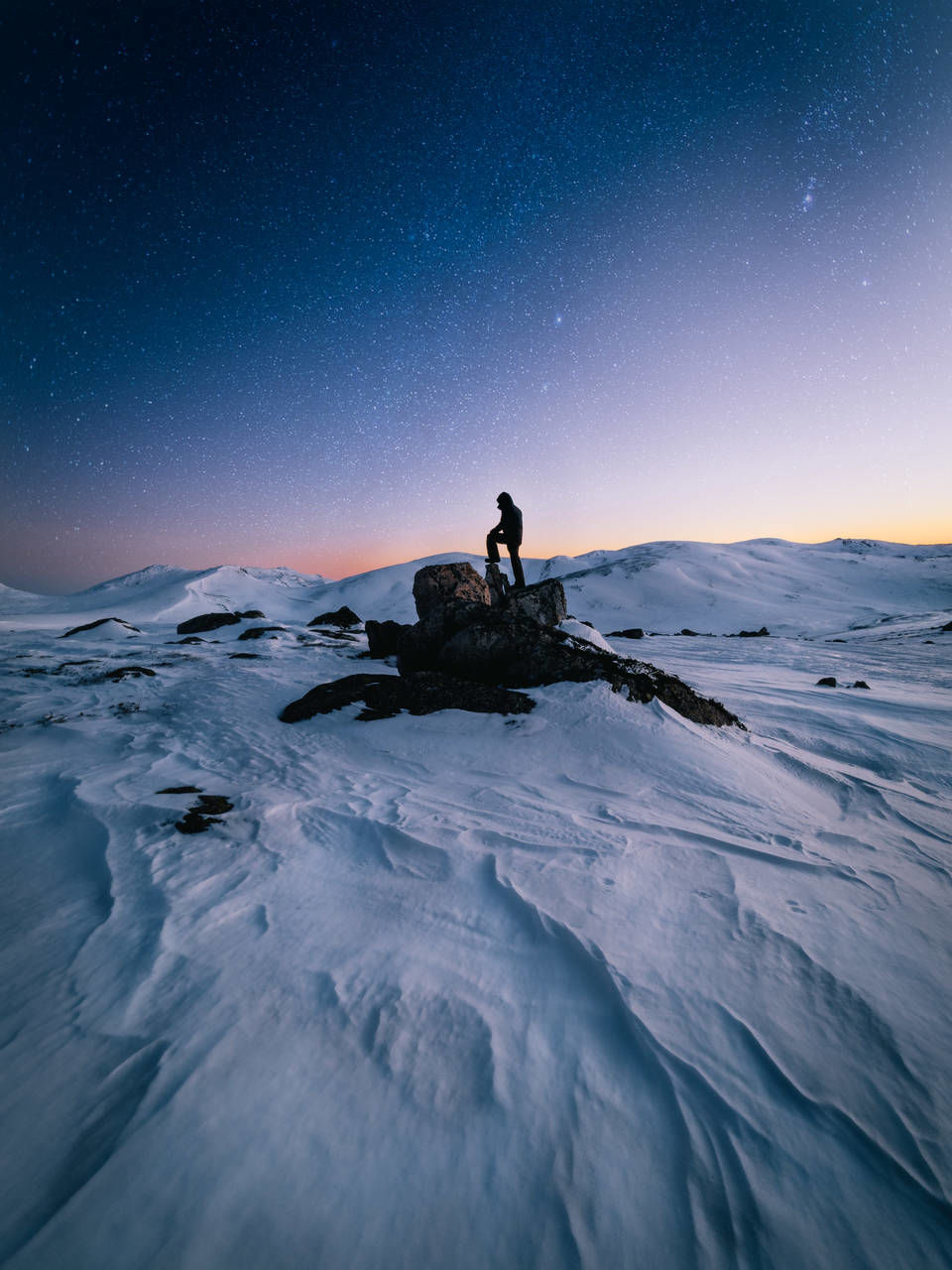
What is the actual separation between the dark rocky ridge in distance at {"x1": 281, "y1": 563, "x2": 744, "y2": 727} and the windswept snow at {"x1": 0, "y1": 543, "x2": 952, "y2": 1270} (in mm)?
Answer: 658

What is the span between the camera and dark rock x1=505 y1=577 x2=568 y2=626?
292 inches

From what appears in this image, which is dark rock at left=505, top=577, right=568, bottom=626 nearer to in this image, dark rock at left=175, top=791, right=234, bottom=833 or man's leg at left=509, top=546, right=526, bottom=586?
man's leg at left=509, top=546, right=526, bottom=586

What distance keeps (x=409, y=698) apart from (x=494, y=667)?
1.05m

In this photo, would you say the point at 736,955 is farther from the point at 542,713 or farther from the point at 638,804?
the point at 542,713

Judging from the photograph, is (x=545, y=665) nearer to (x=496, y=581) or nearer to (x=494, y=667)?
(x=494, y=667)

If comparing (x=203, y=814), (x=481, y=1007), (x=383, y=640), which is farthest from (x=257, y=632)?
(x=481, y=1007)

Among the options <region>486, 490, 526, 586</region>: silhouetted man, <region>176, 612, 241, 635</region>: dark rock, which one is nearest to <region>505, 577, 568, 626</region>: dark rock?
<region>486, 490, 526, 586</region>: silhouetted man

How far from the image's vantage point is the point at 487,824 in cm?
298

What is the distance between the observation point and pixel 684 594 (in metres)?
33.6

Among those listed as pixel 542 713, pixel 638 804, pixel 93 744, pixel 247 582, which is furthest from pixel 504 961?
pixel 247 582

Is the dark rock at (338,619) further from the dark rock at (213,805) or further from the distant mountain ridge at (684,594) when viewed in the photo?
the dark rock at (213,805)

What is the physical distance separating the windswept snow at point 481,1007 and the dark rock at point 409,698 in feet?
1.72

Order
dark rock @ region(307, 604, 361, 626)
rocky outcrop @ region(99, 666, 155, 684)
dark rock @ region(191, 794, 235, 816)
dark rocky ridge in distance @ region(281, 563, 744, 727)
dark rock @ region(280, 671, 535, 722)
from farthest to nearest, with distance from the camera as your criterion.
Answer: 1. dark rock @ region(307, 604, 361, 626)
2. rocky outcrop @ region(99, 666, 155, 684)
3. dark rocky ridge in distance @ region(281, 563, 744, 727)
4. dark rock @ region(280, 671, 535, 722)
5. dark rock @ region(191, 794, 235, 816)

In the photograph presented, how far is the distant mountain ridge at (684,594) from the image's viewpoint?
27828 mm
